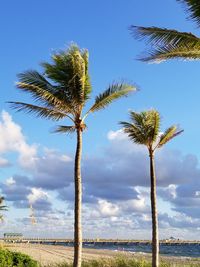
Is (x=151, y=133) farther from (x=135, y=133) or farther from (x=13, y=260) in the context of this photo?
(x=13, y=260)

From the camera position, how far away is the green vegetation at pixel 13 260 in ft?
57.6

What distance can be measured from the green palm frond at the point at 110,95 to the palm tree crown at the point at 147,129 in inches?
149

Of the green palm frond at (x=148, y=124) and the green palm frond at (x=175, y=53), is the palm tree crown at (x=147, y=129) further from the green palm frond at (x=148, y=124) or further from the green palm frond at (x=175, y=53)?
the green palm frond at (x=175, y=53)

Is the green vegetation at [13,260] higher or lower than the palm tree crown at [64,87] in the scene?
lower

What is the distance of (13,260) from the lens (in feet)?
60.6

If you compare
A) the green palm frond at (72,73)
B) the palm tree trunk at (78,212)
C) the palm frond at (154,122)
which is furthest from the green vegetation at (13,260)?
the palm frond at (154,122)

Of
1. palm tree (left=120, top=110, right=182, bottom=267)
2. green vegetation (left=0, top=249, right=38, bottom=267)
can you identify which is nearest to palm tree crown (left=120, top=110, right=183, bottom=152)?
palm tree (left=120, top=110, right=182, bottom=267)

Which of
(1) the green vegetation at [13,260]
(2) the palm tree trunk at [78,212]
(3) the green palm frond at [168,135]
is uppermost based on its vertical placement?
(3) the green palm frond at [168,135]

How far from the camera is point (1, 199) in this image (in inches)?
2881

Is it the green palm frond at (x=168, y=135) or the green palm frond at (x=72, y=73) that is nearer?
the green palm frond at (x=72, y=73)

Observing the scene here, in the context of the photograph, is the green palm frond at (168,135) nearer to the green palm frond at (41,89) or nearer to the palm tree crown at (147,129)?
the palm tree crown at (147,129)

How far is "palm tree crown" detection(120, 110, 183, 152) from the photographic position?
2286 centimetres

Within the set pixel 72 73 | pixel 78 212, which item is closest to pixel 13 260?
pixel 78 212

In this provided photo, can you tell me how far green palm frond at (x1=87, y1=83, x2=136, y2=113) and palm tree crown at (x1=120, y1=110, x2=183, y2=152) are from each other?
12.4ft
